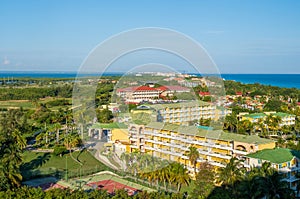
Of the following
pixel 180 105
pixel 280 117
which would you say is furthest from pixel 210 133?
pixel 280 117

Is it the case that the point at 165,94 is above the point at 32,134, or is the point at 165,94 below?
above

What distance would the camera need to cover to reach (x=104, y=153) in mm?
13969

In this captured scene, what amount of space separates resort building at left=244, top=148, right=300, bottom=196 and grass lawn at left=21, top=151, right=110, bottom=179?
536 cm

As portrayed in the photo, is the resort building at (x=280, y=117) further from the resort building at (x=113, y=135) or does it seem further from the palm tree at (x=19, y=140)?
the palm tree at (x=19, y=140)

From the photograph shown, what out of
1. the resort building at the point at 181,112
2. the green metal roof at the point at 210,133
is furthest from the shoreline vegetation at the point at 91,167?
the green metal roof at the point at 210,133

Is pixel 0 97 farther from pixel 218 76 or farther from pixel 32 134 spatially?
pixel 218 76

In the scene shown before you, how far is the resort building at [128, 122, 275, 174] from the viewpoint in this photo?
1097 cm

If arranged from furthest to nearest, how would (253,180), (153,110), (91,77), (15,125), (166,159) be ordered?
1. (15,125)
2. (153,110)
3. (166,159)
4. (91,77)
5. (253,180)

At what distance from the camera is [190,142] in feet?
38.2

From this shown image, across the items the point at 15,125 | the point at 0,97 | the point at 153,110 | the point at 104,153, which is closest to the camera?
the point at 153,110

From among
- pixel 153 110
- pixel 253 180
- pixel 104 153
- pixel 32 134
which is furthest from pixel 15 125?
pixel 253 180

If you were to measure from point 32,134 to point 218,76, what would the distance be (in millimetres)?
13790

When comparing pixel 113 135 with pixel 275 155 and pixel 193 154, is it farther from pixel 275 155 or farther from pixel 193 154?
pixel 275 155

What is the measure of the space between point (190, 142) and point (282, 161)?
307 centimetres
